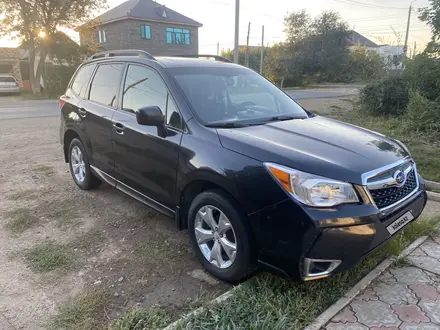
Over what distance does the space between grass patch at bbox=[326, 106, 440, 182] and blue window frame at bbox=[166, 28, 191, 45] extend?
32324 mm

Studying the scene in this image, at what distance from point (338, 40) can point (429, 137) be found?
3488cm

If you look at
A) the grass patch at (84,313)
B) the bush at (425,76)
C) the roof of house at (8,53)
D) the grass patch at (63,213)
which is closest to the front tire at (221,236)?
the grass patch at (84,313)

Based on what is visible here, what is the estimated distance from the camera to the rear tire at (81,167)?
485 centimetres

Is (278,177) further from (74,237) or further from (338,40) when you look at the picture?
(338,40)

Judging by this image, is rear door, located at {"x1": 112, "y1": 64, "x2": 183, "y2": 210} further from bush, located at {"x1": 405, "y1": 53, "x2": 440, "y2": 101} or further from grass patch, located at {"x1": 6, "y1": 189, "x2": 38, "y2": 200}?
bush, located at {"x1": 405, "y1": 53, "x2": 440, "y2": 101}

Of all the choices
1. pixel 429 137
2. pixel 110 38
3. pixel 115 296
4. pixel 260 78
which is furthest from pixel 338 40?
pixel 115 296

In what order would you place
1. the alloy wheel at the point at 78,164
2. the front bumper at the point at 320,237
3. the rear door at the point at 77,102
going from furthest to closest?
the alloy wheel at the point at 78,164 < the rear door at the point at 77,102 < the front bumper at the point at 320,237

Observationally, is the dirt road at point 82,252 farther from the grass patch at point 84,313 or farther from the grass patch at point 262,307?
the grass patch at point 262,307

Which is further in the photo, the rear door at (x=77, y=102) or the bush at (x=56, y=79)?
Answer: the bush at (x=56, y=79)

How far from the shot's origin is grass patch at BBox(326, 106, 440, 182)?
571cm

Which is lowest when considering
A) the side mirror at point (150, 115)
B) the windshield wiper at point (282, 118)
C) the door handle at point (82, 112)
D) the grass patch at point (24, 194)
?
the grass patch at point (24, 194)

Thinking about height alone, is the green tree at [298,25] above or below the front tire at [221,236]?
above

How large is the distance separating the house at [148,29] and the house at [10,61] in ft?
25.2

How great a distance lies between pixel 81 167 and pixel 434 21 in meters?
9.60
